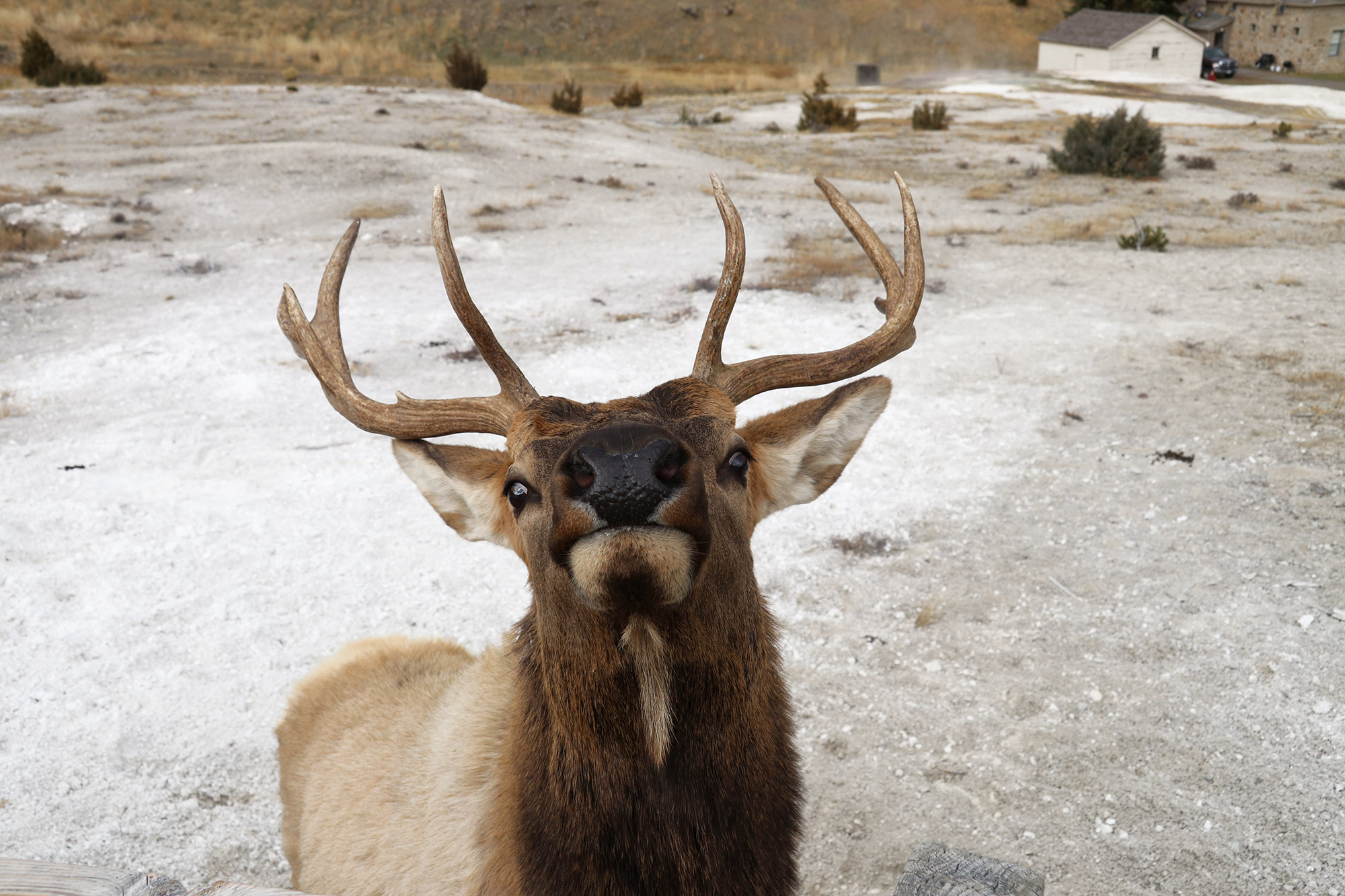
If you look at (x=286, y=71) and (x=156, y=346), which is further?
(x=286, y=71)

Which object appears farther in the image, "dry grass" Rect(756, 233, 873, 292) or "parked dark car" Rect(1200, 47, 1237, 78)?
"parked dark car" Rect(1200, 47, 1237, 78)

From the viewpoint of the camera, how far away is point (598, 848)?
2334 millimetres

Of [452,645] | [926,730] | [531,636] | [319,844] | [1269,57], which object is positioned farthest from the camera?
[1269,57]

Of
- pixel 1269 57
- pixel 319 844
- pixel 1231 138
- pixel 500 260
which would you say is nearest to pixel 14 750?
pixel 319 844

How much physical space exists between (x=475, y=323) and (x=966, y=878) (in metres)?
2.21

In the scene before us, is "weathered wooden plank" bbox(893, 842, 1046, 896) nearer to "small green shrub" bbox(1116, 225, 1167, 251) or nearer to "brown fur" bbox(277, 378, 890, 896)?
"brown fur" bbox(277, 378, 890, 896)

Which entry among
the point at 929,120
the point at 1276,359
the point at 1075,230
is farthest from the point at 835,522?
the point at 929,120

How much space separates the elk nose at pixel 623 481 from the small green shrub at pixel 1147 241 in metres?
12.0

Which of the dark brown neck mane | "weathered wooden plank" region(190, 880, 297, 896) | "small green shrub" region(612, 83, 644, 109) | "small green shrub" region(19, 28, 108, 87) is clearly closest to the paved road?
"small green shrub" region(612, 83, 644, 109)

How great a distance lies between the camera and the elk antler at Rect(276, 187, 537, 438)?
2961mm

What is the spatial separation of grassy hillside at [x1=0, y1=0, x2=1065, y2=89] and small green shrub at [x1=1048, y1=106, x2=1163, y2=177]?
2841 cm

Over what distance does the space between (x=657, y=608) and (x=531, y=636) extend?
673 millimetres

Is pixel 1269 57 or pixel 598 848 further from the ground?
pixel 1269 57

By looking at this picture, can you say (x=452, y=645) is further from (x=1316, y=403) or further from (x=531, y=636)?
(x=1316, y=403)
